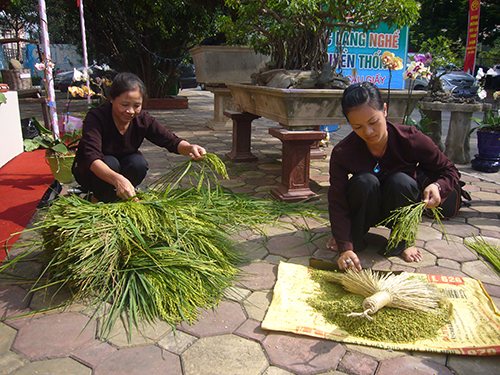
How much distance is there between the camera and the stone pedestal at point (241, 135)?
15.2 feet

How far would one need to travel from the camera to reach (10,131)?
457cm

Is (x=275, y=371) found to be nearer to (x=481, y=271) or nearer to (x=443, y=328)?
(x=443, y=328)

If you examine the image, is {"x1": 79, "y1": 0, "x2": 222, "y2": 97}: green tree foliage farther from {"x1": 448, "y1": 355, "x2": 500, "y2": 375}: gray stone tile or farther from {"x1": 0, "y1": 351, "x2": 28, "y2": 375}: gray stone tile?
{"x1": 448, "y1": 355, "x2": 500, "y2": 375}: gray stone tile

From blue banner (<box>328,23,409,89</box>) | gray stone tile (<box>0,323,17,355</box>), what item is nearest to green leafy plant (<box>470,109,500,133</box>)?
blue banner (<box>328,23,409,89</box>)

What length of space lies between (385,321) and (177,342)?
0.83m

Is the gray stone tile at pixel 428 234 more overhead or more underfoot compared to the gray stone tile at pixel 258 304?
more overhead

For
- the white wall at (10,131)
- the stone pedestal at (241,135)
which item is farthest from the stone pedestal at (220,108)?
the white wall at (10,131)

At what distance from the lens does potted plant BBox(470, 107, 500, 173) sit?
178 inches

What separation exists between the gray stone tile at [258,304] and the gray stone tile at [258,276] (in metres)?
0.07

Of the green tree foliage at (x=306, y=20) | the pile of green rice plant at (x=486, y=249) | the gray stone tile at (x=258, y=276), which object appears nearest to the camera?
the gray stone tile at (x=258, y=276)

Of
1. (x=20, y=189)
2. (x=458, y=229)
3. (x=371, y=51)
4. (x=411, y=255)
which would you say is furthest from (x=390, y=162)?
(x=371, y=51)

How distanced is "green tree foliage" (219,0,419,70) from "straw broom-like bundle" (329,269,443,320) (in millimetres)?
2077

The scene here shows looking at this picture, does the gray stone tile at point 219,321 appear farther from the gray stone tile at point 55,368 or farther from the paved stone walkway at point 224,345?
the gray stone tile at point 55,368

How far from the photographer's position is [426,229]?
292cm
